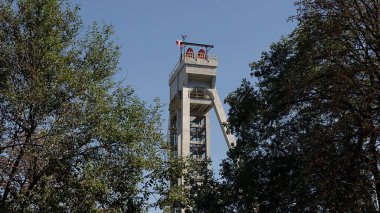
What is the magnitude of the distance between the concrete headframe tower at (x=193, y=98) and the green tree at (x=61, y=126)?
92.4 feet

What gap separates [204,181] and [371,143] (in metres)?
10.5

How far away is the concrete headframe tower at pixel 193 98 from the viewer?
4416 cm

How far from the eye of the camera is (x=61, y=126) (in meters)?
12.4

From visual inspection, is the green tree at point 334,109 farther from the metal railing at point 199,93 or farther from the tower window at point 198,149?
the tower window at point 198,149

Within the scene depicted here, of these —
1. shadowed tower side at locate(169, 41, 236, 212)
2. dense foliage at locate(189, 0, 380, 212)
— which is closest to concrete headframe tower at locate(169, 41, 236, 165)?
shadowed tower side at locate(169, 41, 236, 212)

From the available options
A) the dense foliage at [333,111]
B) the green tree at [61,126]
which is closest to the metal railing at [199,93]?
the dense foliage at [333,111]

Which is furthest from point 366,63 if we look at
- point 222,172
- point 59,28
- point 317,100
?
point 222,172

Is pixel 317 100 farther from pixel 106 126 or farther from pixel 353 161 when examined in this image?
pixel 106 126

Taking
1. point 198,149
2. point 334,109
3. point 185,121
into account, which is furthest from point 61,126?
point 198,149

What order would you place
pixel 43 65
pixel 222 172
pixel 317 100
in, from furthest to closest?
pixel 222 172 < pixel 317 100 < pixel 43 65

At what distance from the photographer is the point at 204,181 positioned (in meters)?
23.0

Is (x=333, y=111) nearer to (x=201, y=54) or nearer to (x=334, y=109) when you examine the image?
(x=334, y=109)

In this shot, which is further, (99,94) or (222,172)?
(222,172)

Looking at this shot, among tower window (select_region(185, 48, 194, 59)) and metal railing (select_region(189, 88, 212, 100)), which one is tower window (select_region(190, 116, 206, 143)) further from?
tower window (select_region(185, 48, 194, 59))
